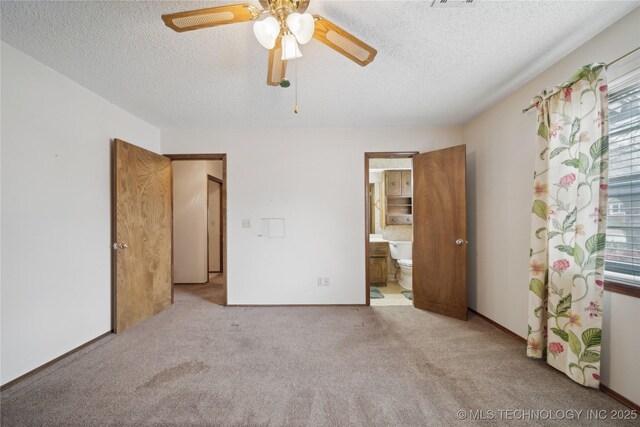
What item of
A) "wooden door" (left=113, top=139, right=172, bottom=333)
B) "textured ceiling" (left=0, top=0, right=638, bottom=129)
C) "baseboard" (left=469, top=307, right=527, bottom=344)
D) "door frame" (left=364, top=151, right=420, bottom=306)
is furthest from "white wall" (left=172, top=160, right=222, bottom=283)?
"baseboard" (left=469, top=307, right=527, bottom=344)

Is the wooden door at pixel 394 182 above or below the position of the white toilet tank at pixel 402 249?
above

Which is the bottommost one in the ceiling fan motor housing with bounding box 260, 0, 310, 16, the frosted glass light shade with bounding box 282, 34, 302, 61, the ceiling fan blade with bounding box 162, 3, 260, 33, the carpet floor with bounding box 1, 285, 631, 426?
the carpet floor with bounding box 1, 285, 631, 426

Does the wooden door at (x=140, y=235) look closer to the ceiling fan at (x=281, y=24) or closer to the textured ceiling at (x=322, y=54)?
the textured ceiling at (x=322, y=54)

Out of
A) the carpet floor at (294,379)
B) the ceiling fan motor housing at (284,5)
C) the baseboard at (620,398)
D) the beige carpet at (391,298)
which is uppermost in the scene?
the ceiling fan motor housing at (284,5)

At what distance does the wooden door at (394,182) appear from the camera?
434 cm

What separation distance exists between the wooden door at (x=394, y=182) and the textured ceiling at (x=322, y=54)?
1.75 meters

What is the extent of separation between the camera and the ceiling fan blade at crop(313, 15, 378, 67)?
3.83ft

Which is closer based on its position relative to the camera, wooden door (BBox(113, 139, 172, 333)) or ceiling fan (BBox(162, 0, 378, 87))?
ceiling fan (BBox(162, 0, 378, 87))

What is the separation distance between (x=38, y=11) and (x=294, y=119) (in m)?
1.97

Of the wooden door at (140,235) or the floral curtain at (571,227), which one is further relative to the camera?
the wooden door at (140,235)

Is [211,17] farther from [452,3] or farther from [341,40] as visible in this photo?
[452,3]

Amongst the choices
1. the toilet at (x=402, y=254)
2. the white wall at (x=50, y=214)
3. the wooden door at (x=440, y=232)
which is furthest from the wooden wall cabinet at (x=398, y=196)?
the white wall at (x=50, y=214)

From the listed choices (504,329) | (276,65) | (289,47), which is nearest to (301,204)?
(276,65)

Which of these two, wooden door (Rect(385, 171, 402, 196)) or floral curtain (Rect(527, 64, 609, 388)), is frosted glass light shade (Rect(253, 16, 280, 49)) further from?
wooden door (Rect(385, 171, 402, 196))
